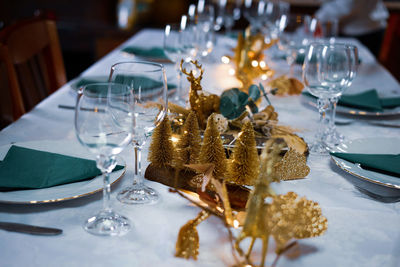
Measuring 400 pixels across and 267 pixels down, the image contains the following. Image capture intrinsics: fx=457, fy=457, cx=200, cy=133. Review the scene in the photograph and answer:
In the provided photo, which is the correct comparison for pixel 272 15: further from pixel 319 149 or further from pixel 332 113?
pixel 319 149

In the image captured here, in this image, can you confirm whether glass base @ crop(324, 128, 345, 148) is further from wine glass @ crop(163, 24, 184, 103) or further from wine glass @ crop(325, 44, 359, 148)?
wine glass @ crop(163, 24, 184, 103)

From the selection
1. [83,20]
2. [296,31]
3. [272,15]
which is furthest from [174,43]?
[83,20]

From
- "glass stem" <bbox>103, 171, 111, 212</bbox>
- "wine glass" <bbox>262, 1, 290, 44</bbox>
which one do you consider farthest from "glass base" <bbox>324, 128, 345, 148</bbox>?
"wine glass" <bbox>262, 1, 290, 44</bbox>

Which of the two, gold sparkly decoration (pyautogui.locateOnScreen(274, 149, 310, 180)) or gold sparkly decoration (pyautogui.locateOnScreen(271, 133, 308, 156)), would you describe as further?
gold sparkly decoration (pyautogui.locateOnScreen(271, 133, 308, 156))

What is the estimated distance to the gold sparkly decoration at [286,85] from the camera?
1459mm

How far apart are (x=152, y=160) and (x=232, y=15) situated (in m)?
1.99

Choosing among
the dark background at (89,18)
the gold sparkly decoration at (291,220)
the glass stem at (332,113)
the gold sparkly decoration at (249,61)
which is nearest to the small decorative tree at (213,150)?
the gold sparkly decoration at (291,220)

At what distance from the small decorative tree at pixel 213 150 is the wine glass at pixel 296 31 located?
Result: 1.26 meters

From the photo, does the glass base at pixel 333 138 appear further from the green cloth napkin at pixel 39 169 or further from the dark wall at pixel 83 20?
the dark wall at pixel 83 20

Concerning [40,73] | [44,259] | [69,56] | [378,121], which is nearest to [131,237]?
[44,259]

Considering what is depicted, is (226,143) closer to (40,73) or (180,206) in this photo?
(180,206)

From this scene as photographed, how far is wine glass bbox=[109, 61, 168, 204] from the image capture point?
0.72 metres

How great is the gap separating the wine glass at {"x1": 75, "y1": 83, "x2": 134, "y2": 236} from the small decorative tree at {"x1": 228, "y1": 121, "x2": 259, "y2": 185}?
0.71 ft

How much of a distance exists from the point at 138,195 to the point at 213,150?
16 cm
